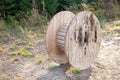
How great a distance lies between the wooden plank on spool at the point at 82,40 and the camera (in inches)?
186

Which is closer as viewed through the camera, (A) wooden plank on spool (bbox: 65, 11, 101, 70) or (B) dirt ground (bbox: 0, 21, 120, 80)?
(A) wooden plank on spool (bbox: 65, 11, 101, 70)

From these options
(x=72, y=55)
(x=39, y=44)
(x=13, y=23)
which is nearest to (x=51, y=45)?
(x=72, y=55)

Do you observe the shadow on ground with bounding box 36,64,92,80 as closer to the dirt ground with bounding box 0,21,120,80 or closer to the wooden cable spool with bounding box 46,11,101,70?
the dirt ground with bounding box 0,21,120,80

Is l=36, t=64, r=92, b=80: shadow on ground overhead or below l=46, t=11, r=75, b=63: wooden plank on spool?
below

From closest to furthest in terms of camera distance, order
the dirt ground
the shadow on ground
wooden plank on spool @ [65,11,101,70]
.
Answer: wooden plank on spool @ [65,11,101,70] → the shadow on ground → the dirt ground

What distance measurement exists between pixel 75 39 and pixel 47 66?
3.42 feet

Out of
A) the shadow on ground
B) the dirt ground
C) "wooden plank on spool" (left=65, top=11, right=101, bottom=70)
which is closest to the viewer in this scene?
"wooden plank on spool" (left=65, top=11, right=101, bottom=70)

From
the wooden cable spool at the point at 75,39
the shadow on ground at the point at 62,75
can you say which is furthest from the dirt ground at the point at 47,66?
the wooden cable spool at the point at 75,39

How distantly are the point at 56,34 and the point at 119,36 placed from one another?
9.72ft

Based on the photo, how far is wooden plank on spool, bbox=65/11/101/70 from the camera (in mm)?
4719

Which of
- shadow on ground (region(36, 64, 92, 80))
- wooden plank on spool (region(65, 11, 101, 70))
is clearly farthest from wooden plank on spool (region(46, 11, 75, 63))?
wooden plank on spool (region(65, 11, 101, 70))

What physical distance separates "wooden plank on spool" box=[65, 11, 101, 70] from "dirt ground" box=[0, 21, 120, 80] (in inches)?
10.5

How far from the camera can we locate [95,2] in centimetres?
1202

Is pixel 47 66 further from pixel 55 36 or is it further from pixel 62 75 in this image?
pixel 55 36
